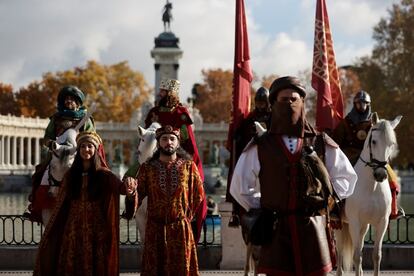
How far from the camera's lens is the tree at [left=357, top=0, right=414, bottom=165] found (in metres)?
59.7

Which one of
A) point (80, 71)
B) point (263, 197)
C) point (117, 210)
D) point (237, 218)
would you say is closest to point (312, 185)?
point (263, 197)

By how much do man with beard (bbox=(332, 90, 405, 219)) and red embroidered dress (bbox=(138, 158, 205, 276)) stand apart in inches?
130

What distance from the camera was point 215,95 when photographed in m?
107

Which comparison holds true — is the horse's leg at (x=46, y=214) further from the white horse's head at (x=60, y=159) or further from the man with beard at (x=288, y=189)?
the man with beard at (x=288, y=189)

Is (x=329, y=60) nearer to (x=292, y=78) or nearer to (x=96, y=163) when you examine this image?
(x=96, y=163)

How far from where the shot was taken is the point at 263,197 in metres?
7.88

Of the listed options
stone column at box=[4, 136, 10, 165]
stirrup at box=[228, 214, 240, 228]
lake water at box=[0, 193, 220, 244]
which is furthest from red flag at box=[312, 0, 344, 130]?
stone column at box=[4, 136, 10, 165]

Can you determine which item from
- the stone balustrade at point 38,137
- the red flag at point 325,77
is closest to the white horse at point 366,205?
the red flag at point 325,77

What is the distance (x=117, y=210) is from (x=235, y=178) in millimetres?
2616

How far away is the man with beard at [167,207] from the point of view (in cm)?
995

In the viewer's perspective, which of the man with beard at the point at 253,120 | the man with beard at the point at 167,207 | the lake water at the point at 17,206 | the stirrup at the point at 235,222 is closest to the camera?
the man with beard at the point at 167,207

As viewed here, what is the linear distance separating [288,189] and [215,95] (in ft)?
327

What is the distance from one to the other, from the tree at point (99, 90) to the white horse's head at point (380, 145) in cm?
9171

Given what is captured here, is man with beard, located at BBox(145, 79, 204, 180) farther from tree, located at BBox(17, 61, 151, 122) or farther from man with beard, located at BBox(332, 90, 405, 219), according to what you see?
tree, located at BBox(17, 61, 151, 122)
